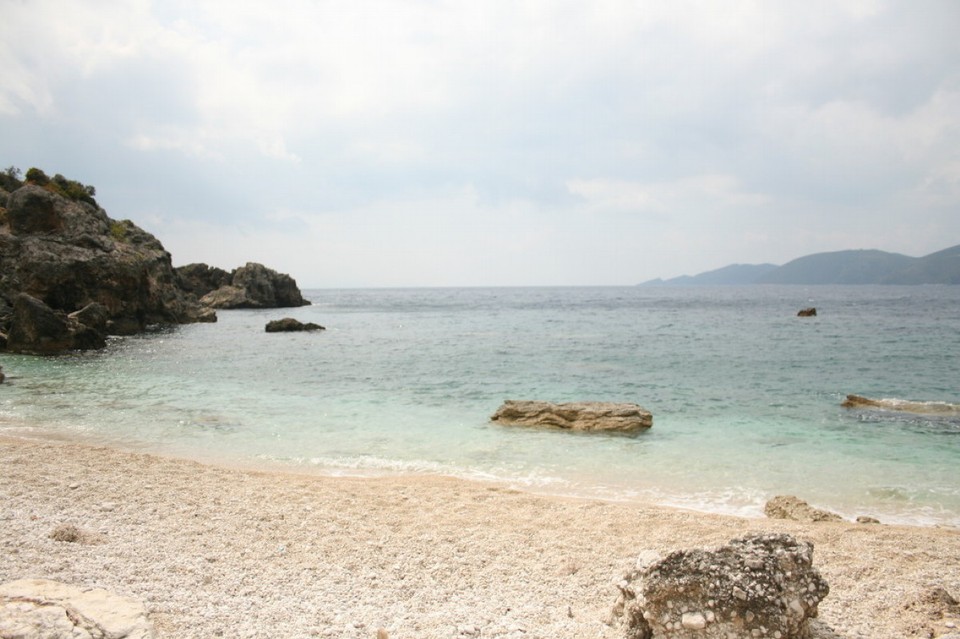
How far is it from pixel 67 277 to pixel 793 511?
4560 cm

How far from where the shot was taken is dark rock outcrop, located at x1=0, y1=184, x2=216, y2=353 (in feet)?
97.3

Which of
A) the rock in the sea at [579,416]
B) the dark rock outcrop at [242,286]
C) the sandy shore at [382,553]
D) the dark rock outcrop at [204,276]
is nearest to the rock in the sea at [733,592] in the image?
the sandy shore at [382,553]

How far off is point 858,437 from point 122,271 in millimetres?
49125

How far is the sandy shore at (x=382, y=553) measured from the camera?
5125 mm

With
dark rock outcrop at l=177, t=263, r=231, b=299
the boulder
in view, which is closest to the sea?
the boulder

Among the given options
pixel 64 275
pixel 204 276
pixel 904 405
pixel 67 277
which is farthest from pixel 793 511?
pixel 204 276

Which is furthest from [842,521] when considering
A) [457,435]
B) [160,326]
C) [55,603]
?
[160,326]

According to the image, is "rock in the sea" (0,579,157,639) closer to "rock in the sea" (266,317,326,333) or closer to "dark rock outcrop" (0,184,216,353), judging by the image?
"dark rock outcrop" (0,184,216,353)

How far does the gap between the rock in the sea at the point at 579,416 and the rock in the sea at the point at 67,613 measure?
1125 cm

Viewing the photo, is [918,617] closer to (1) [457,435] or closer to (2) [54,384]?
(1) [457,435]

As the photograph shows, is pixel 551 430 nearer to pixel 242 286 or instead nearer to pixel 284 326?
pixel 284 326

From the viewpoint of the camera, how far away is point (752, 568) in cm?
420

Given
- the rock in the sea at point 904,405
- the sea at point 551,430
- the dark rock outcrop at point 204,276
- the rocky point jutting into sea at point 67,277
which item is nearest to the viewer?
the sea at point 551,430

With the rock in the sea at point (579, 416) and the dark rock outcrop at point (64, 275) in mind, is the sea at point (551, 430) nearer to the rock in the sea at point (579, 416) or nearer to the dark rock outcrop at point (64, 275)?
the rock in the sea at point (579, 416)
